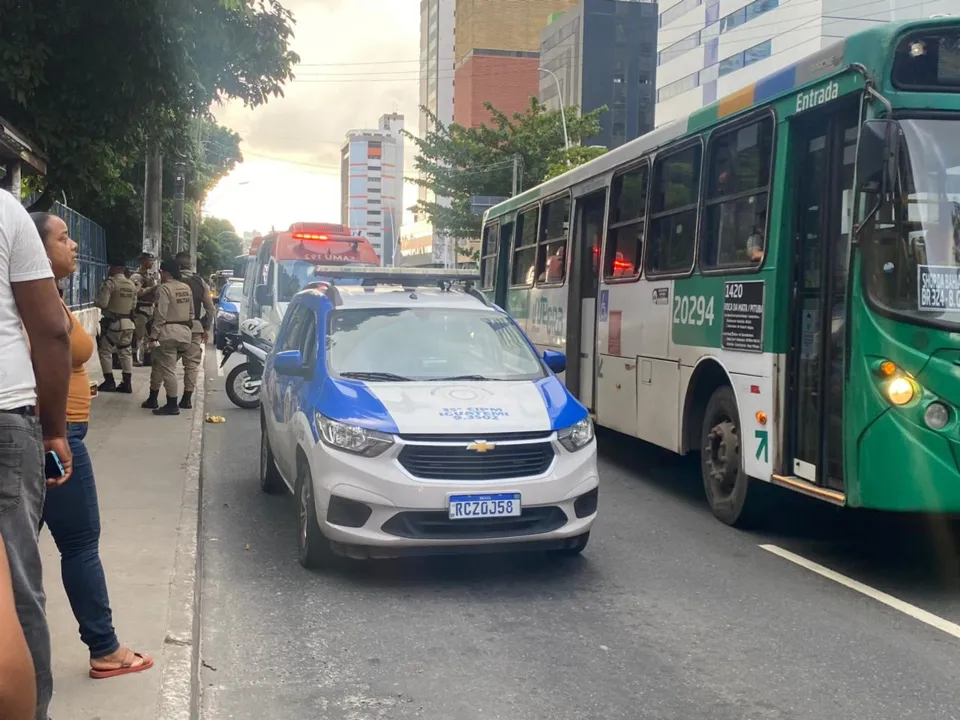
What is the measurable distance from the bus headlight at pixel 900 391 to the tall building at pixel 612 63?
87.8m

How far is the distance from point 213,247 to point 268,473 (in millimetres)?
73368

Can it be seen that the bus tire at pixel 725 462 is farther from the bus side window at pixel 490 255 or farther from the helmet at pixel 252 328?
the helmet at pixel 252 328

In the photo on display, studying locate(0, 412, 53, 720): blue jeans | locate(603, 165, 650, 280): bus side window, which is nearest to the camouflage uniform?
locate(603, 165, 650, 280): bus side window

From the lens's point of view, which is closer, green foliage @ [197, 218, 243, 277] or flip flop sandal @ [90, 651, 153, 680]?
flip flop sandal @ [90, 651, 153, 680]

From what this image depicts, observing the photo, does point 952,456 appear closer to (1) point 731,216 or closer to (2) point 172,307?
(1) point 731,216

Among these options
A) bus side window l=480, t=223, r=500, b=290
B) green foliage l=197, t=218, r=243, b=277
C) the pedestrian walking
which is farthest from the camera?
green foliage l=197, t=218, r=243, b=277

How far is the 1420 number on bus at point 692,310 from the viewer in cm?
784

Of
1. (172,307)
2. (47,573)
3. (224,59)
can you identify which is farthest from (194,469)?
(224,59)

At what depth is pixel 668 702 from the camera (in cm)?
439

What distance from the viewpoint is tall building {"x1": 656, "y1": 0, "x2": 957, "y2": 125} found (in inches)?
2190

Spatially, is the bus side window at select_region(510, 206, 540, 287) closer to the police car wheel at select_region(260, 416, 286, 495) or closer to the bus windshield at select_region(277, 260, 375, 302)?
the bus windshield at select_region(277, 260, 375, 302)

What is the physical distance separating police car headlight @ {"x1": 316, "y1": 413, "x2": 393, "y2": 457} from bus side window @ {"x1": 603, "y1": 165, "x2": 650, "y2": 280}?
13.8ft

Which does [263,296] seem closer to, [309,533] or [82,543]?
[309,533]

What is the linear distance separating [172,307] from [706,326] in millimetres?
7241
